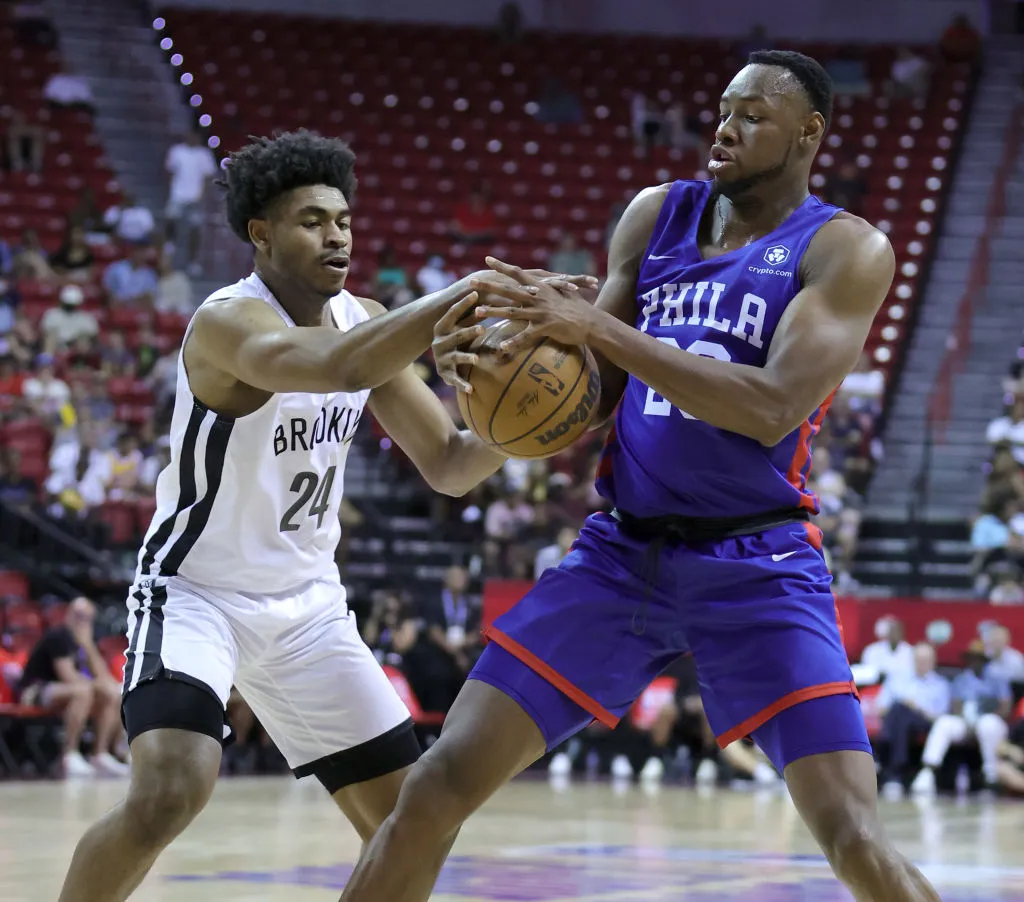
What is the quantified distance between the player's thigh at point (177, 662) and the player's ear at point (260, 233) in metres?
0.96

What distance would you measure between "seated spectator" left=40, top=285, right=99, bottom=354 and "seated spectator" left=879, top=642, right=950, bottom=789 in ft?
27.4

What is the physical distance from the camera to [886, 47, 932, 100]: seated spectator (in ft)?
70.3

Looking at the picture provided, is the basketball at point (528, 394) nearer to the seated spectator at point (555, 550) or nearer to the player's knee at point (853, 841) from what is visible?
the player's knee at point (853, 841)

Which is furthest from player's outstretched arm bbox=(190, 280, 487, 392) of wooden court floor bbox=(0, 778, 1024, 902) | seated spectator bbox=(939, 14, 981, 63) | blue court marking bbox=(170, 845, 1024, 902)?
seated spectator bbox=(939, 14, 981, 63)

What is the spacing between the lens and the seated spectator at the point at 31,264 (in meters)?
17.3

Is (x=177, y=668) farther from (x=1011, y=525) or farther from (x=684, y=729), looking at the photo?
(x=1011, y=525)

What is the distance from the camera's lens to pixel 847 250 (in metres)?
3.99

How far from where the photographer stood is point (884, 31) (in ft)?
74.1

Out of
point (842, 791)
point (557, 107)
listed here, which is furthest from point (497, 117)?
point (842, 791)

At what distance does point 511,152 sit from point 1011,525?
932cm

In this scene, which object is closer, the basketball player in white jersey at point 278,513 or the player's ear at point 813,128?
the player's ear at point 813,128

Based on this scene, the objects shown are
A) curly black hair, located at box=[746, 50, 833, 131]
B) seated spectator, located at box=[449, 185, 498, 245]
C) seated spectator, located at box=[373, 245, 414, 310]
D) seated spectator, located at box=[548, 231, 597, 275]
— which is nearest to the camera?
curly black hair, located at box=[746, 50, 833, 131]

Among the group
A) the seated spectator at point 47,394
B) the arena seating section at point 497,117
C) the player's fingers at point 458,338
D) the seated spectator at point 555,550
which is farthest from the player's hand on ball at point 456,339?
the arena seating section at point 497,117

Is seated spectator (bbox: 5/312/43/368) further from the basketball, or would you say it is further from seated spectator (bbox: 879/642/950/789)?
the basketball
